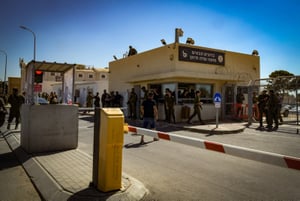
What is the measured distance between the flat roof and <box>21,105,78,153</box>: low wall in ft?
4.48

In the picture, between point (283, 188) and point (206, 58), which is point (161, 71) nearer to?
point (206, 58)

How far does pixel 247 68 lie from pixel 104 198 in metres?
17.9

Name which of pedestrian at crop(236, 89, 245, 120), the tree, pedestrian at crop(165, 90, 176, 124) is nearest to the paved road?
pedestrian at crop(165, 90, 176, 124)

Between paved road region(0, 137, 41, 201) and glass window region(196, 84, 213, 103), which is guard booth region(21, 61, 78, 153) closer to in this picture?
paved road region(0, 137, 41, 201)

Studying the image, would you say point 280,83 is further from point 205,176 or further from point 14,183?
point 14,183

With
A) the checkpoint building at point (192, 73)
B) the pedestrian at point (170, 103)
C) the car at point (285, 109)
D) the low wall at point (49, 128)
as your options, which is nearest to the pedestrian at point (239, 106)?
the checkpoint building at point (192, 73)

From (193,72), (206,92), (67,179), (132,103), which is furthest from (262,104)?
(67,179)

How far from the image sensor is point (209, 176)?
193 inches

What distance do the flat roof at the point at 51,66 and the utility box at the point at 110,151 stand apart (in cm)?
435

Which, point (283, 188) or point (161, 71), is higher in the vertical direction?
point (161, 71)

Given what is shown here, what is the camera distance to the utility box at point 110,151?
3.74 metres

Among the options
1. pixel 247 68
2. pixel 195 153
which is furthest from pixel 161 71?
pixel 195 153

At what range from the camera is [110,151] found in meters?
3.75

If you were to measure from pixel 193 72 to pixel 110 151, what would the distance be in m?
12.0
